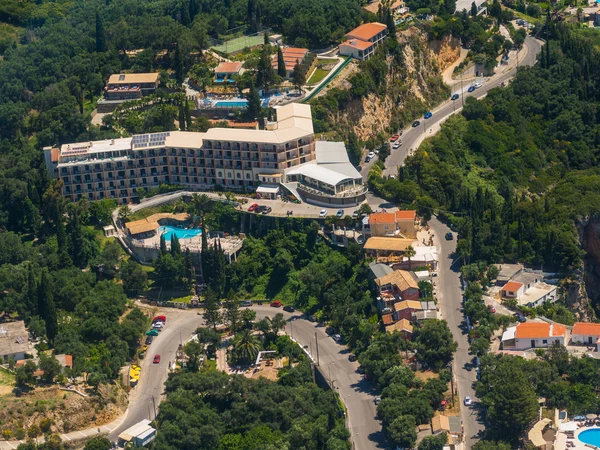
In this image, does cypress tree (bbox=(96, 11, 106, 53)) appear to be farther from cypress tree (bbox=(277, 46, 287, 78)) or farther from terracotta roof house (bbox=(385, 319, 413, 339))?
terracotta roof house (bbox=(385, 319, 413, 339))

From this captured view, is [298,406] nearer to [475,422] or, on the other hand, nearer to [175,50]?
[475,422]

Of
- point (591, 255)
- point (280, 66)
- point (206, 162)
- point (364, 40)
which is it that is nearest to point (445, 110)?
point (364, 40)

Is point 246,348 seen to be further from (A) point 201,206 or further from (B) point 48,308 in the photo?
(A) point 201,206

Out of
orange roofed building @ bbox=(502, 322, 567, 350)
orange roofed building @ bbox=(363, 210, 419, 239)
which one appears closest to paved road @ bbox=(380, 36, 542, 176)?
orange roofed building @ bbox=(363, 210, 419, 239)

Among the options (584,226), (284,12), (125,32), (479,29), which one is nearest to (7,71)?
(125,32)

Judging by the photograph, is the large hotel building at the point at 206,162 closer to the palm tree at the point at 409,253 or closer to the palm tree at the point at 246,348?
the palm tree at the point at 409,253
